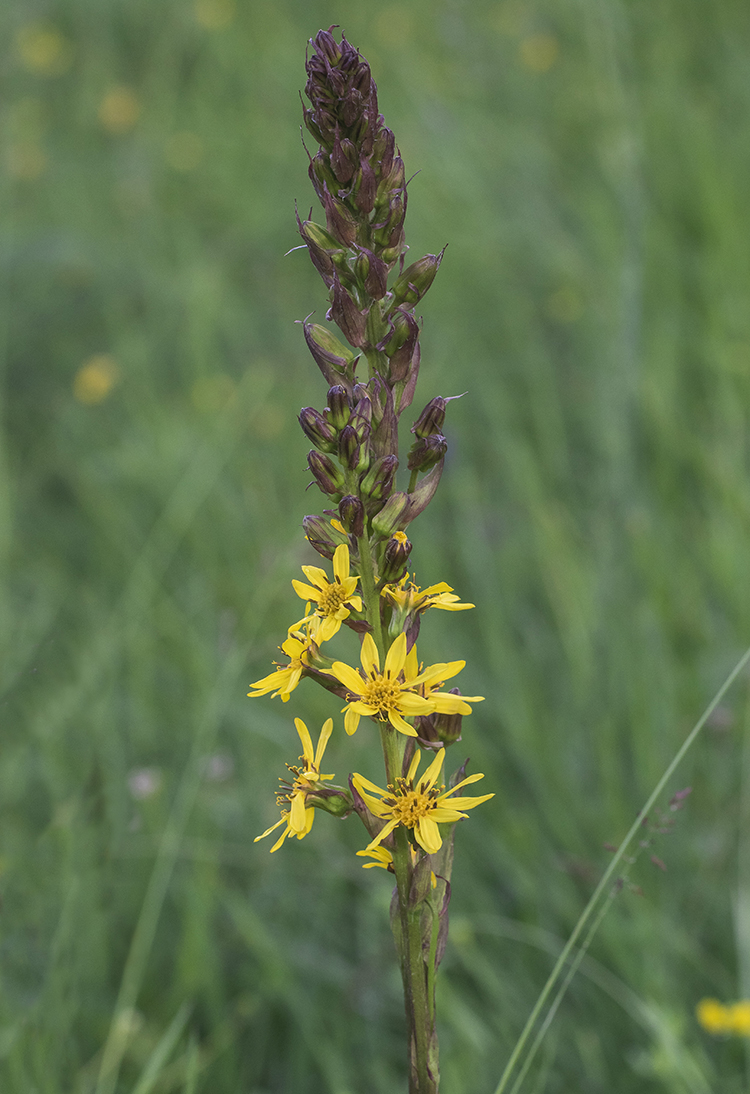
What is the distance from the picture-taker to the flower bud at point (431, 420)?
4.77 ft

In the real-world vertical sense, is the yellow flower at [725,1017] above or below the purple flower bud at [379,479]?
below

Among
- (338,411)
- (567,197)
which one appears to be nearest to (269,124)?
(567,197)

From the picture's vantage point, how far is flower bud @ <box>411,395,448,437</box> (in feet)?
4.77

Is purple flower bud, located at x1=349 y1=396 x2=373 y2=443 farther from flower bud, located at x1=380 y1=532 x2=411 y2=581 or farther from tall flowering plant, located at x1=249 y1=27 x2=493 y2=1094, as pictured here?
flower bud, located at x1=380 y1=532 x2=411 y2=581

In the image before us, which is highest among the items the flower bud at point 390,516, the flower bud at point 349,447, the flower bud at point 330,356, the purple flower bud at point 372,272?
the purple flower bud at point 372,272

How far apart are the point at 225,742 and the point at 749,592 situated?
6.93ft

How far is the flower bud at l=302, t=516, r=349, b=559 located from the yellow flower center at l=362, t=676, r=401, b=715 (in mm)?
223

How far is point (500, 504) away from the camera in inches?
179

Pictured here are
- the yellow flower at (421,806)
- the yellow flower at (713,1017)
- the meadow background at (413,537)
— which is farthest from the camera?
the meadow background at (413,537)

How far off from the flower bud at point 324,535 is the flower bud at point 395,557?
0.08m

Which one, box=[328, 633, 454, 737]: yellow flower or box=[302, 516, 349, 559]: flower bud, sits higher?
box=[302, 516, 349, 559]: flower bud

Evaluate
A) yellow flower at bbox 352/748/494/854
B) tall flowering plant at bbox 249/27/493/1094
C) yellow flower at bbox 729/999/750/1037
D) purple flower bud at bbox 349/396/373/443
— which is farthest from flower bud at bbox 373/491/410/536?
yellow flower at bbox 729/999/750/1037

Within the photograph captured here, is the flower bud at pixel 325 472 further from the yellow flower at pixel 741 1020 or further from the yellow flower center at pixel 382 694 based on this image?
the yellow flower at pixel 741 1020

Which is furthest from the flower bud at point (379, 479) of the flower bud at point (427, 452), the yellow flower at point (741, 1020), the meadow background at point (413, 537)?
the yellow flower at point (741, 1020)
